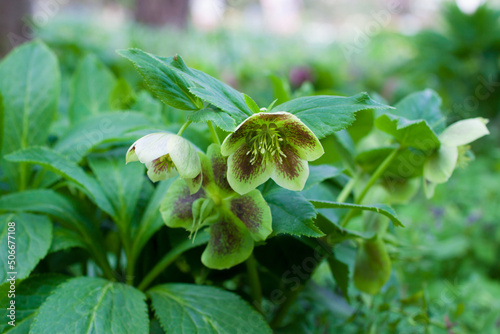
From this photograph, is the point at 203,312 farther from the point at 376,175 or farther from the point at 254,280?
the point at 376,175

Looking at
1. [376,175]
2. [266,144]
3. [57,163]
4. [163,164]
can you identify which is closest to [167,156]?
[163,164]

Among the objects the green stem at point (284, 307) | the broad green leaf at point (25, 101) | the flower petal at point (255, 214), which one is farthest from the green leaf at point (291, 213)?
the broad green leaf at point (25, 101)

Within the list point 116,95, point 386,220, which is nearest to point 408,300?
point 386,220

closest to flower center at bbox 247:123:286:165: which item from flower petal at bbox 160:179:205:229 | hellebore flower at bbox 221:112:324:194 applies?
hellebore flower at bbox 221:112:324:194

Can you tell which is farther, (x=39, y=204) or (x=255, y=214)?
(x=39, y=204)

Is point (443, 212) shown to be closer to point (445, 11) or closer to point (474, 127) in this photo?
point (474, 127)

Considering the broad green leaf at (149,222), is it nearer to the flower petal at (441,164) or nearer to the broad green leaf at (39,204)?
the broad green leaf at (39,204)
